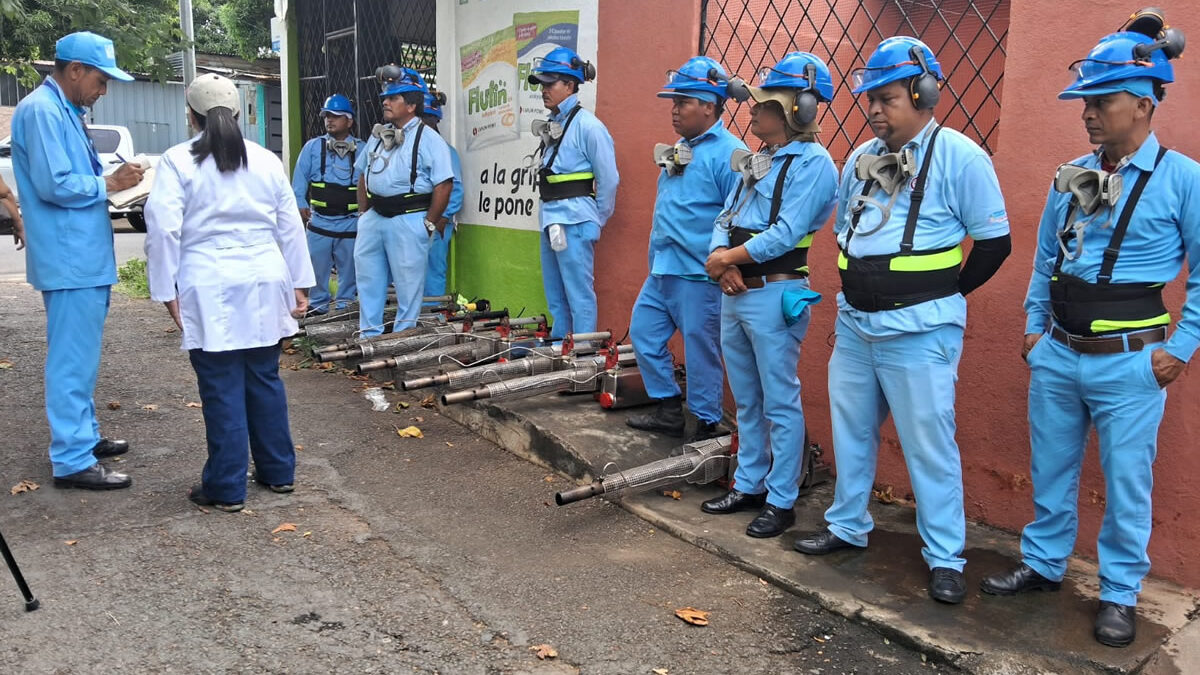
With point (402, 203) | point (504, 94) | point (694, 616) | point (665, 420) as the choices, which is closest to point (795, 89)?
point (665, 420)

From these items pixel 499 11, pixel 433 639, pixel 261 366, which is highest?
pixel 499 11

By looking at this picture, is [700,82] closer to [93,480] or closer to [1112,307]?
[1112,307]

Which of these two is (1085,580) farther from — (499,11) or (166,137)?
(166,137)

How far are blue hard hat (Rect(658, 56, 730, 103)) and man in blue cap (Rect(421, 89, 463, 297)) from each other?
352 centimetres

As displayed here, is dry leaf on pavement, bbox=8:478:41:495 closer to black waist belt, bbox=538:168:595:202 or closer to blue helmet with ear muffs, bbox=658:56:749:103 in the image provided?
black waist belt, bbox=538:168:595:202

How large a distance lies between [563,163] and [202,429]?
9.04 ft

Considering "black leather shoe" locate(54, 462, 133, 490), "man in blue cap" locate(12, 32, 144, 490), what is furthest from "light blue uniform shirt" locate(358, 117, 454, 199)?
"black leather shoe" locate(54, 462, 133, 490)

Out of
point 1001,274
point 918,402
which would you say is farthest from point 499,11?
point 918,402

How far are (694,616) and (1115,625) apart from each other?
146 centimetres

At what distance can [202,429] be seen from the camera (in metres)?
5.78

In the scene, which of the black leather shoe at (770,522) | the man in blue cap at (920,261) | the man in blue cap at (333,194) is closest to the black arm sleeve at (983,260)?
the man in blue cap at (920,261)

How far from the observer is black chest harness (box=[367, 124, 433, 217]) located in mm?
7281

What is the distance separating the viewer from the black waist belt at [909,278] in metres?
3.62

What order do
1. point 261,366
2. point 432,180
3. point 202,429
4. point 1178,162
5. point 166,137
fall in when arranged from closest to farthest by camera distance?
1. point 1178,162
2. point 261,366
3. point 202,429
4. point 432,180
5. point 166,137
